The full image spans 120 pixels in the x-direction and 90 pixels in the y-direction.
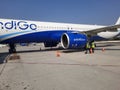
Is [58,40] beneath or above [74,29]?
beneath

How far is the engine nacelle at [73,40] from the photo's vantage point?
56.7ft

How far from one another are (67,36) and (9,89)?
41.3 feet

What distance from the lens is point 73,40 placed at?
17.4 m

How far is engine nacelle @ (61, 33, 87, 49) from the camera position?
56.7 ft

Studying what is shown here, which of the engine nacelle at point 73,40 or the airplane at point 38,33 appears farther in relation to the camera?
the engine nacelle at point 73,40

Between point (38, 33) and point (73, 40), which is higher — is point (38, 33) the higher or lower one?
the higher one

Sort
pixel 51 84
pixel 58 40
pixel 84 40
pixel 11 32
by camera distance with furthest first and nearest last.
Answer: pixel 58 40
pixel 84 40
pixel 11 32
pixel 51 84

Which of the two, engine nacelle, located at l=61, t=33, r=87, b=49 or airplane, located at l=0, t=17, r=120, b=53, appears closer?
airplane, located at l=0, t=17, r=120, b=53

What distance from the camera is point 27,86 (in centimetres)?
572

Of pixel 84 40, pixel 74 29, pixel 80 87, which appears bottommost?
pixel 80 87

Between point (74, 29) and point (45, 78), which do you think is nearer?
point (45, 78)

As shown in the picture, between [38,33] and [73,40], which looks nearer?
[73,40]

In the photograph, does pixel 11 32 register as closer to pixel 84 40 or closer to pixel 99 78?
pixel 84 40

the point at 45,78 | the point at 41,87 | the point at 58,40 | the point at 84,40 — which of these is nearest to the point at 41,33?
the point at 58,40
